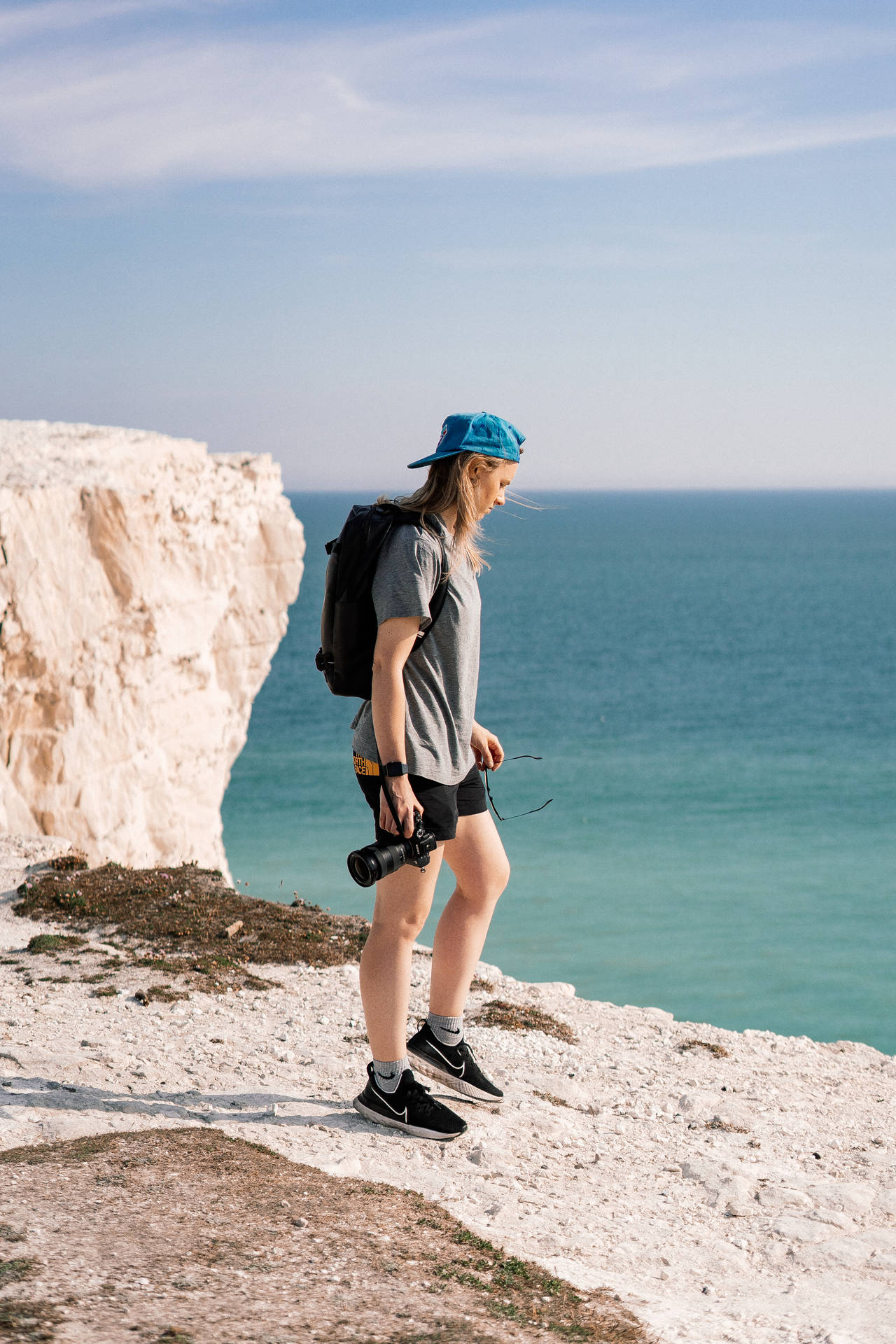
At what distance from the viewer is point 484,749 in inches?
177

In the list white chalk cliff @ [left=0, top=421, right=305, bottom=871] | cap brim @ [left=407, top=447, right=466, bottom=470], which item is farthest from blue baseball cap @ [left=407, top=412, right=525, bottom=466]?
white chalk cliff @ [left=0, top=421, right=305, bottom=871]

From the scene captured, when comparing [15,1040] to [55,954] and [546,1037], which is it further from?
[546,1037]

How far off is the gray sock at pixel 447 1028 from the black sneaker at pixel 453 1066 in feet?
0.05

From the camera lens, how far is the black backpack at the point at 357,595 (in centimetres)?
374

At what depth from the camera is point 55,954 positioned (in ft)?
21.4

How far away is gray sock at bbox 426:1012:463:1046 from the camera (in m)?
4.57

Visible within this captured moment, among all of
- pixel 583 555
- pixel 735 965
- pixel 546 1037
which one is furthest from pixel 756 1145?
pixel 583 555

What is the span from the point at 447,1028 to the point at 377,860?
1309 mm

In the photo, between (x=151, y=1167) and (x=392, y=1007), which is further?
(x=392, y=1007)

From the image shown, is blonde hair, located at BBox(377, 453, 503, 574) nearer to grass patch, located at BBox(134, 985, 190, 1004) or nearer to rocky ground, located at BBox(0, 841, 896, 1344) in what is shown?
rocky ground, located at BBox(0, 841, 896, 1344)

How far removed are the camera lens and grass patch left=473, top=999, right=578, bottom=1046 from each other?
8.41 feet

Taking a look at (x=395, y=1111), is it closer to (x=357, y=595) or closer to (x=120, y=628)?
(x=357, y=595)

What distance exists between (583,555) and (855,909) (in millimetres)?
111055

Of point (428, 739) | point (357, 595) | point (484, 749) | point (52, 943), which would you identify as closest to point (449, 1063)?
point (484, 749)
